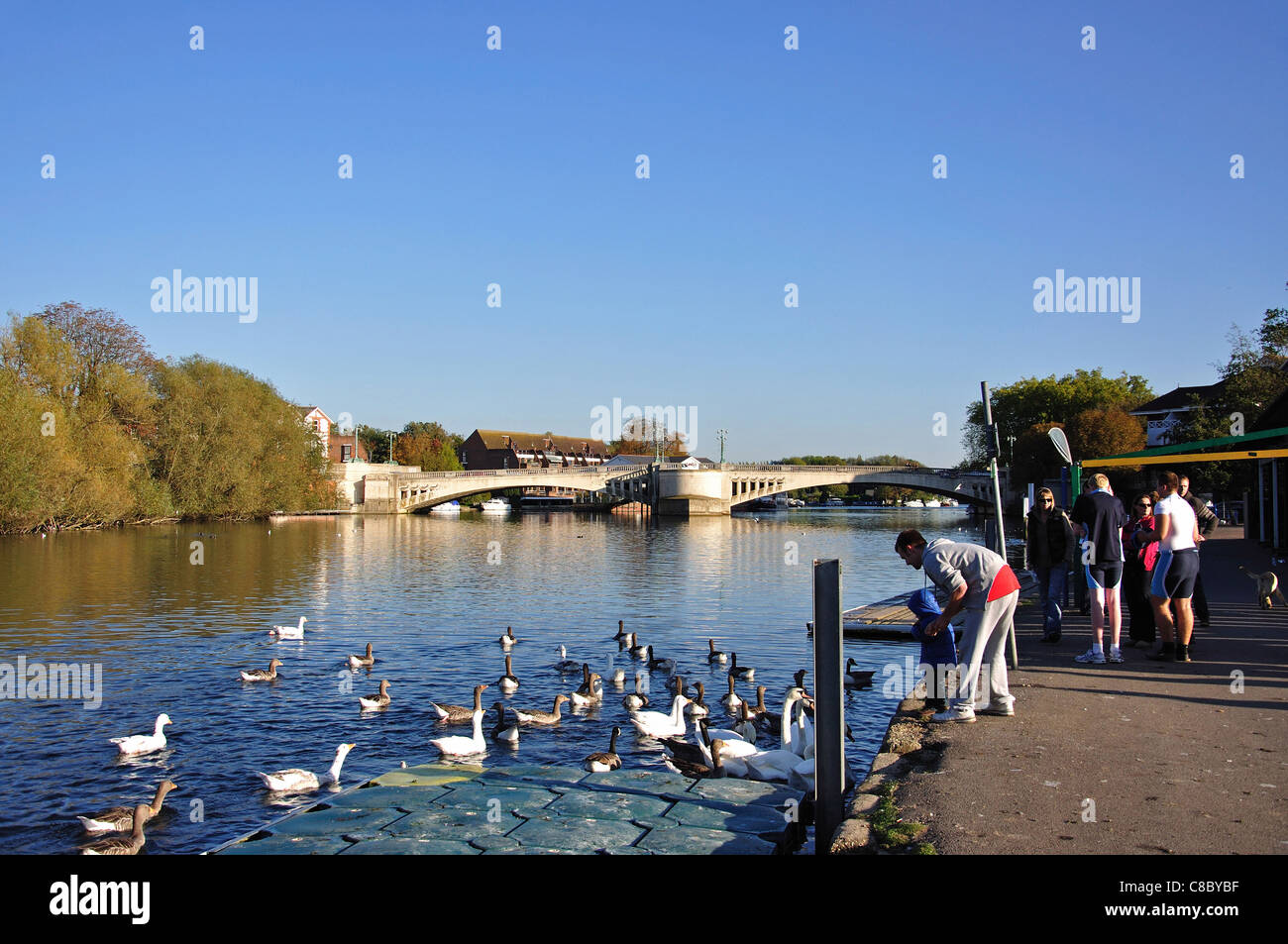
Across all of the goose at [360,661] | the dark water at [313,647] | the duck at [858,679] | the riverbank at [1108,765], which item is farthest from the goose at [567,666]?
the riverbank at [1108,765]

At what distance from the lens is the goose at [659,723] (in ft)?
40.5

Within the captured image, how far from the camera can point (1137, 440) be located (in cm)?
6644

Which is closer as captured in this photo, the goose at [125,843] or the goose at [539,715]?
the goose at [125,843]

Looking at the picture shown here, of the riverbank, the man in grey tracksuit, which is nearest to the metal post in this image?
the riverbank

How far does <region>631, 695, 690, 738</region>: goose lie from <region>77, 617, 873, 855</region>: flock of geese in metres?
0.01

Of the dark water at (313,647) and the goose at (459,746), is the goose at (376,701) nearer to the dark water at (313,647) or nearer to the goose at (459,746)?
the dark water at (313,647)

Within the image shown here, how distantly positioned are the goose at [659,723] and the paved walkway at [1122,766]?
4.22 m

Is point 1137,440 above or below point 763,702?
above

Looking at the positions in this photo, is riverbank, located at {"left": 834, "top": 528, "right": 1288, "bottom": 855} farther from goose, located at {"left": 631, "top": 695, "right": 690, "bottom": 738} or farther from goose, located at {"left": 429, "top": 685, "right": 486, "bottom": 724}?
goose, located at {"left": 429, "top": 685, "right": 486, "bottom": 724}
